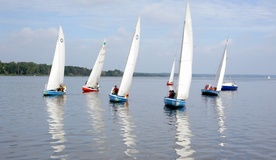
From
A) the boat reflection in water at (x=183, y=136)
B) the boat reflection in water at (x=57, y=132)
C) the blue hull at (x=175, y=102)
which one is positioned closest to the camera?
the boat reflection in water at (x=57, y=132)

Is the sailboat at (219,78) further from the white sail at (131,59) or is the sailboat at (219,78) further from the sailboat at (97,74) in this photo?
the white sail at (131,59)

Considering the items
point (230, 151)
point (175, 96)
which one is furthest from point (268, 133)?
point (175, 96)

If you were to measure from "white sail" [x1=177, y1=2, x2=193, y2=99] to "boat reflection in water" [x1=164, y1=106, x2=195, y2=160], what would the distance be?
13.5ft

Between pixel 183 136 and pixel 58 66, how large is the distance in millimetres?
32771

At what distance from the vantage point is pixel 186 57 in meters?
36.1

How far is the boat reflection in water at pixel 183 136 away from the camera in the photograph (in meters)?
16.6

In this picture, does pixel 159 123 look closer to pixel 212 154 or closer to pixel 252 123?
pixel 252 123

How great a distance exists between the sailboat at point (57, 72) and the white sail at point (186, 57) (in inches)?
782

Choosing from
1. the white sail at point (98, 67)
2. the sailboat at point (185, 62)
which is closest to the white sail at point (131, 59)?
the sailboat at point (185, 62)

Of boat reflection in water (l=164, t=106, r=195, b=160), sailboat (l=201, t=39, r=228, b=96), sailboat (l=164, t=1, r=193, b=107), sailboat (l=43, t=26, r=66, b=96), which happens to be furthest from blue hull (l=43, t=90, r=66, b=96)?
sailboat (l=201, t=39, r=228, b=96)

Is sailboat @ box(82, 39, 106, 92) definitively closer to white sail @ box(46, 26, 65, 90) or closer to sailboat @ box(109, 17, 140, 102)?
white sail @ box(46, 26, 65, 90)

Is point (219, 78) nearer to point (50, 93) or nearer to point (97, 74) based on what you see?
point (97, 74)

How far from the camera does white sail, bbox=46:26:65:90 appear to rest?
162ft

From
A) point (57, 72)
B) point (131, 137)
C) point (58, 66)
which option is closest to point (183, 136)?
point (131, 137)
